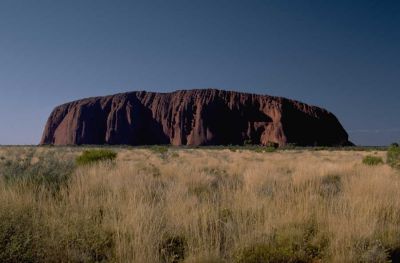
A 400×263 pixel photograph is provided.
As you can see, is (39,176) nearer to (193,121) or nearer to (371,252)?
(371,252)

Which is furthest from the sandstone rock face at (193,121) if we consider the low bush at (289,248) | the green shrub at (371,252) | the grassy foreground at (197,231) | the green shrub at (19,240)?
the green shrub at (19,240)

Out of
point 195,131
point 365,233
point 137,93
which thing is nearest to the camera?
point 365,233

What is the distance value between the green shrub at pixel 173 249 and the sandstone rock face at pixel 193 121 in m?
118

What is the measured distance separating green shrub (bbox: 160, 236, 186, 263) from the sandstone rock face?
118 m

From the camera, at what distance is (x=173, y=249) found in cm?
437

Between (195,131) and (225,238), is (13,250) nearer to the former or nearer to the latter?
(225,238)

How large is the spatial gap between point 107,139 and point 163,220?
133 meters

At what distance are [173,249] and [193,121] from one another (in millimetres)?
127490

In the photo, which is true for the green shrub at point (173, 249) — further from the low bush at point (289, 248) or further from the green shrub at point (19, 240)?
the green shrub at point (19, 240)

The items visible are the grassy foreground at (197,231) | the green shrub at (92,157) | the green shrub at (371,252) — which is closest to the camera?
the grassy foreground at (197,231)

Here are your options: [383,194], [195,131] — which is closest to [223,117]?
[195,131]

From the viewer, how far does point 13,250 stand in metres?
3.68

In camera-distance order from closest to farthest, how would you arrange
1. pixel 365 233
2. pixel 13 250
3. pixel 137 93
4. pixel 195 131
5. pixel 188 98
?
1. pixel 13 250
2. pixel 365 233
3. pixel 195 131
4. pixel 188 98
5. pixel 137 93

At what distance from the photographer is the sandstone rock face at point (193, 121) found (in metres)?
126
